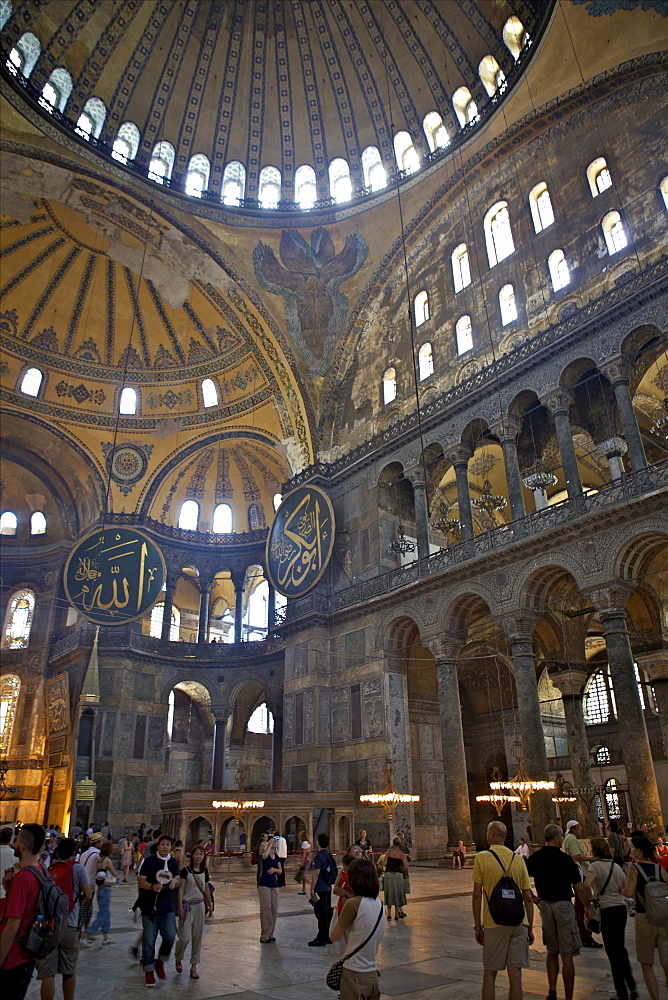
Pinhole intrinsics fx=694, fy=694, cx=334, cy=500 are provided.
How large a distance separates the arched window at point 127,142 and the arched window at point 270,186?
3.43m

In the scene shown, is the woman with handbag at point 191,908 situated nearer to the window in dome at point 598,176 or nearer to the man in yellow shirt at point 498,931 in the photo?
the man in yellow shirt at point 498,931

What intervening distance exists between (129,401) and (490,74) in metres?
13.5

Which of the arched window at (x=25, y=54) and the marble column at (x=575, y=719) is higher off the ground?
the arched window at (x=25, y=54)

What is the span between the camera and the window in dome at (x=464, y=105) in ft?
55.7

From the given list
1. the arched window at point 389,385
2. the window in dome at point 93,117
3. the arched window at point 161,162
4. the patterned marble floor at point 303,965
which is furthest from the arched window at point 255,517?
the patterned marble floor at point 303,965

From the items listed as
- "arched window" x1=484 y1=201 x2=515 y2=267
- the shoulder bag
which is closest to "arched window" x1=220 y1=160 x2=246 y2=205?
"arched window" x1=484 y1=201 x2=515 y2=267

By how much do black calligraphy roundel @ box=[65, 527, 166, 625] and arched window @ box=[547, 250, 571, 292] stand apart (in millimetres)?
10675

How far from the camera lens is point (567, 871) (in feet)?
13.8

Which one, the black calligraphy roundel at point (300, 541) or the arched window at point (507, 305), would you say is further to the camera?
the black calligraphy roundel at point (300, 541)

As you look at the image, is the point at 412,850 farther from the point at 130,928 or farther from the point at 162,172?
the point at 162,172

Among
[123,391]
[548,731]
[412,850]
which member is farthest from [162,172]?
[548,731]

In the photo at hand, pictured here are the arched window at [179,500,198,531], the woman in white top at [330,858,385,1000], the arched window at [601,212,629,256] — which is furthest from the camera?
the arched window at [179,500,198,531]

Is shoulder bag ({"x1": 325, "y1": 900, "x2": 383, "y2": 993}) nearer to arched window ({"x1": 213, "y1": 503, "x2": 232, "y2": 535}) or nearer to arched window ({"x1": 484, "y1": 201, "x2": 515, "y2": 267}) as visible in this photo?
arched window ({"x1": 484, "y1": 201, "x2": 515, "y2": 267})

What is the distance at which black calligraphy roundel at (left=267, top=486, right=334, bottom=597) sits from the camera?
16250 mm
